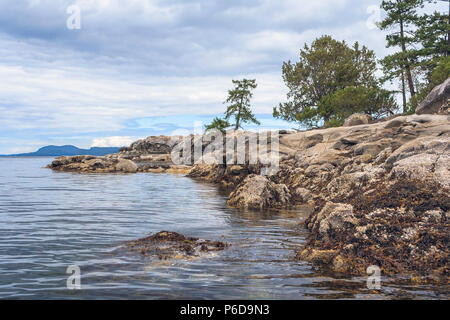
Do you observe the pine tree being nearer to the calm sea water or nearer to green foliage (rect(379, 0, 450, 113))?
green foliage (rect(379, 0, 450, 113))

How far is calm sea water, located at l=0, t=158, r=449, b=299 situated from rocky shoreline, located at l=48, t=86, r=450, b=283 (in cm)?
86

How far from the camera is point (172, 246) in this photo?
9.24 metres

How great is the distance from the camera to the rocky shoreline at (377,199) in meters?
7.42

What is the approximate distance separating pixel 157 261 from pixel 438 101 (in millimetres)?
23989

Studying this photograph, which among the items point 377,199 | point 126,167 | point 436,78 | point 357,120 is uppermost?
point 436,78

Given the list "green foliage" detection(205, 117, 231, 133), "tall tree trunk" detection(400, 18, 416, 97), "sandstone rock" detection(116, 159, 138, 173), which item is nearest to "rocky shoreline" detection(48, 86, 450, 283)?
"tall tree trunk" detection(400, 18, 416, 97)

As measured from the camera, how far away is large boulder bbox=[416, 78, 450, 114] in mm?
23500

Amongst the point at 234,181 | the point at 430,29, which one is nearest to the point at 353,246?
the point at 234,181

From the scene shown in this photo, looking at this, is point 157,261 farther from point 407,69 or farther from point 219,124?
point 219,124

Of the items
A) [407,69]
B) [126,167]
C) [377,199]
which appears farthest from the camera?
[126,167]

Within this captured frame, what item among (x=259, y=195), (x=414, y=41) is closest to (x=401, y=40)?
(x=414, y=41)

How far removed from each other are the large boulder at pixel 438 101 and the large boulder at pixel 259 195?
42.1 ft

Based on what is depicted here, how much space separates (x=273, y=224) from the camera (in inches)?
502
